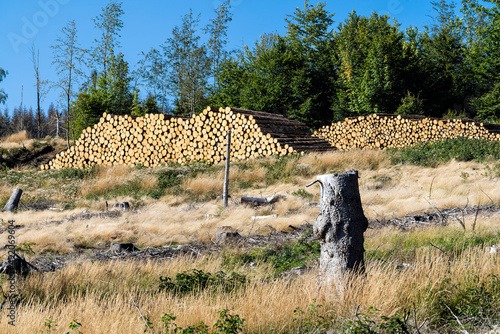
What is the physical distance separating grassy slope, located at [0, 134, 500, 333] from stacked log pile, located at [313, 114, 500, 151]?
5.76 m

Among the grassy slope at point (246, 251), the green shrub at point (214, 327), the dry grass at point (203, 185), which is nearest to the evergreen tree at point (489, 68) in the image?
the grassy slope at point (246, 251)

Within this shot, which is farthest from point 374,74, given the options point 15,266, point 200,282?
point 15,266

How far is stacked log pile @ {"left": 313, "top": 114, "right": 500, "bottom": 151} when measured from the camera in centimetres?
1998

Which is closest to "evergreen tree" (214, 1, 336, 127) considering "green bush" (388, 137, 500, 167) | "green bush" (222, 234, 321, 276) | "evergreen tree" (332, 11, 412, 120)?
"evergreen tree" (332, 11, 412, 120)

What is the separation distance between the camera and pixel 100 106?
25.8 m

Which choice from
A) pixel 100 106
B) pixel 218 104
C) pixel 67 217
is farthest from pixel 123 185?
pixel 218 104

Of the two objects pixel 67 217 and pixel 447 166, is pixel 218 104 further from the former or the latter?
pixel 67 217

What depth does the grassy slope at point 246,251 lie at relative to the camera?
3.32 metres

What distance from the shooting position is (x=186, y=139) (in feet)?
55.9

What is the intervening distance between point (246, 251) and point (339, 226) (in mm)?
2636

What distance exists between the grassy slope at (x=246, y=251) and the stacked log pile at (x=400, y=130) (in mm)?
5765

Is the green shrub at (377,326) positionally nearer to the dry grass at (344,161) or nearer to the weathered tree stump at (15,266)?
the weathered tree stump at (15,266)

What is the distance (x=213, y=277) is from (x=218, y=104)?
84.9 feet

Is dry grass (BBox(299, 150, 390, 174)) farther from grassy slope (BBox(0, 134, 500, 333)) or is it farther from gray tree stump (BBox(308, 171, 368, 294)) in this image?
gray tree stump (BBox(308, 171, 368, 294))
